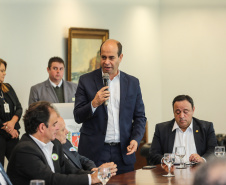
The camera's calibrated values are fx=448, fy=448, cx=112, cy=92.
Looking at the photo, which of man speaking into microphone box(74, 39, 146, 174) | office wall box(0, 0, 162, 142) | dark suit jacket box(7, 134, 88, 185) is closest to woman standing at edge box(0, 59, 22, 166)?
office wall box(0, 0, 162, 142)

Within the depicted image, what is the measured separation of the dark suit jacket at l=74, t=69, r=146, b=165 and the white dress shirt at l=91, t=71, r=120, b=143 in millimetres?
47

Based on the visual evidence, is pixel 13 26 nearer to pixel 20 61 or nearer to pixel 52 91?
pixel 20 61

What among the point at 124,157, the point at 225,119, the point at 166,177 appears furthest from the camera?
the point at 225,119

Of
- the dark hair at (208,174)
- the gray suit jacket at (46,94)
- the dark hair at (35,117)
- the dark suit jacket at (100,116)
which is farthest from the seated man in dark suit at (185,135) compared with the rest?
the dark hair at (208,174)

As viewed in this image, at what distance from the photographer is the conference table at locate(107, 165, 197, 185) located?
2922mm

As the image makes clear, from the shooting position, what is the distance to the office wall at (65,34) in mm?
7445

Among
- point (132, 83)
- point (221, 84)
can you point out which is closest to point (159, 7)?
point (221, 84)

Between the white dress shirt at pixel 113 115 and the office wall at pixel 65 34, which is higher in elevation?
the office wall at pixel 65 34

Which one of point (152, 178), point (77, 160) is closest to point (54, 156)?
point (77, 160)

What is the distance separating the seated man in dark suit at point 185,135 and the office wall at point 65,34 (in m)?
3.45

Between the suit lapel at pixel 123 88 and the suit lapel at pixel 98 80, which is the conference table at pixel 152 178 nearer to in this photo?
the suit lapel at pixel 123 88

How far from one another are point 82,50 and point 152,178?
17.0 feet

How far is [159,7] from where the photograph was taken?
358 inches

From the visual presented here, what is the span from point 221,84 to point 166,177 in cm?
515
